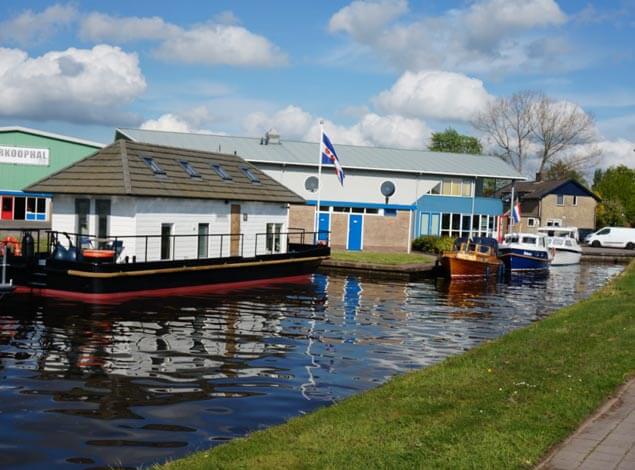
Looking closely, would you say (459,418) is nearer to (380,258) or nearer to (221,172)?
(221,172)

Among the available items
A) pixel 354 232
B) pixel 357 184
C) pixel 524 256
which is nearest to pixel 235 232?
pixel 354 232

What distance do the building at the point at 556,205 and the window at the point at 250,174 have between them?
48.2 metres

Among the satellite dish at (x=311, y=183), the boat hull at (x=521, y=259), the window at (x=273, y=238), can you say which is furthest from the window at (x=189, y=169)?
the satellite dish at (x=311, y=183)

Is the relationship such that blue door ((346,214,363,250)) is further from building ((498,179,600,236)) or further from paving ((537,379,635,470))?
paving ((537,379,635,470))

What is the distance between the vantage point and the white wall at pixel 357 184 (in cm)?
5397

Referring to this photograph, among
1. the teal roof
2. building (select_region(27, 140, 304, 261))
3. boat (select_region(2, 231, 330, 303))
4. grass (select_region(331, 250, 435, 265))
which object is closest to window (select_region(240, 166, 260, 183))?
building (select_region(27, 140, 304, 261))

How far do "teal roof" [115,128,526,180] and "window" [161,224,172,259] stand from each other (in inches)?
863

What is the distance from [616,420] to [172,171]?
23474 millimetres

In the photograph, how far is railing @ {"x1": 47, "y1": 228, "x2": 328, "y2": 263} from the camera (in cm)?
2577

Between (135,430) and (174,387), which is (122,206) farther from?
(135,430)

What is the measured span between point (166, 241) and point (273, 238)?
6.98 meters

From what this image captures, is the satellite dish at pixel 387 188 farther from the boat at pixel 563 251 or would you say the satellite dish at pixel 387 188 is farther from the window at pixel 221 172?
the window at pixel 221 172

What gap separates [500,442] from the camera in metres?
7.93

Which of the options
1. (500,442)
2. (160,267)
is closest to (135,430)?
(500,442)
